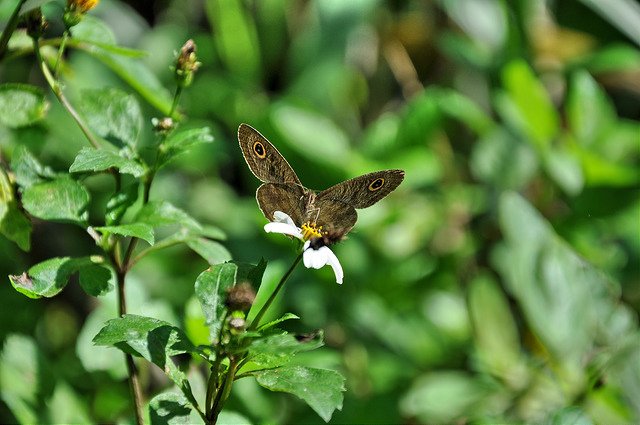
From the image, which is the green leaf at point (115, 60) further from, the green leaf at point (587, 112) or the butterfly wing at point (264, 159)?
the green leaf at point (587, 112)

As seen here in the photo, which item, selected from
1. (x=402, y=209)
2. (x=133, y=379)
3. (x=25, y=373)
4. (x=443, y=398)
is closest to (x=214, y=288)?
(x=133, y=379)

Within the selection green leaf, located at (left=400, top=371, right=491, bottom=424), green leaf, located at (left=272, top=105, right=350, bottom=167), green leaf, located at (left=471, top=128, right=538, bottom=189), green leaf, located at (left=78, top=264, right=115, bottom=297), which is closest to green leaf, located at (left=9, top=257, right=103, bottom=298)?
green leaf, located at (left=78, top=264, right=115, bottom=297)

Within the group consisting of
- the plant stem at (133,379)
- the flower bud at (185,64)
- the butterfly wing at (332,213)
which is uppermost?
the flower bud at (185,64)

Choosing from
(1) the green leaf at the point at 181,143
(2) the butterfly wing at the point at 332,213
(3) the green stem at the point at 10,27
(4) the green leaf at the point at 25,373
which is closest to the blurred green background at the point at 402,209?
(4) the green leaf at the point at 25,373

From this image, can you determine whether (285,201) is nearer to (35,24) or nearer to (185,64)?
(185,64)

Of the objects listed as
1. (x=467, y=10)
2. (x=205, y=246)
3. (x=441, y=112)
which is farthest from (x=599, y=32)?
(x=205, y=246)

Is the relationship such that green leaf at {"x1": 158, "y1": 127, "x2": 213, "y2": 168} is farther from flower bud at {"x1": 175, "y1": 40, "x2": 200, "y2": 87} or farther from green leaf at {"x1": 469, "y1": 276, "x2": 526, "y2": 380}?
green leaf at {"x1": 469, "y1": 276, "x2": 526, "y2": 380}
